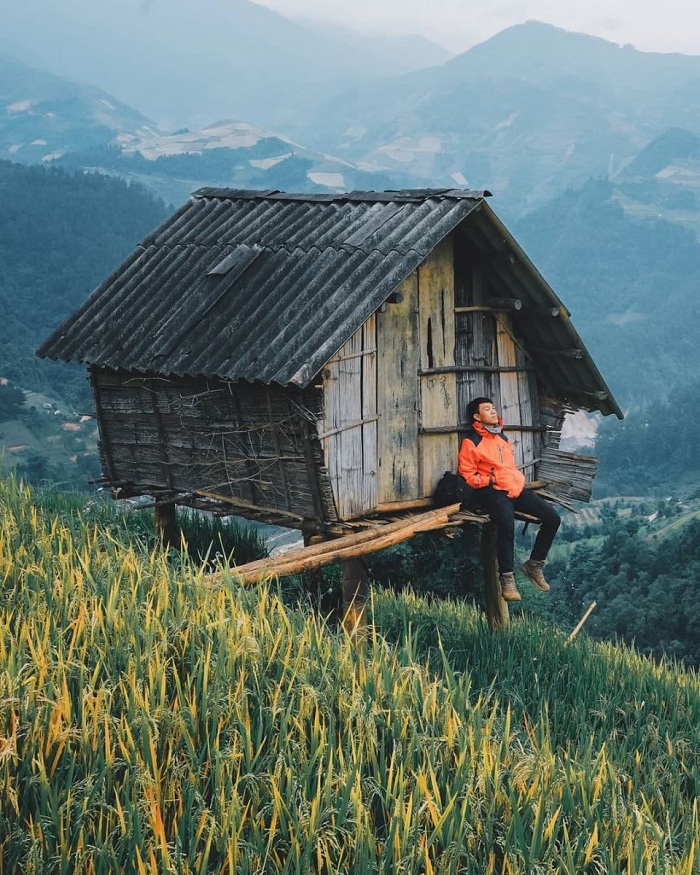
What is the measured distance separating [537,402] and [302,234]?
2.92 m

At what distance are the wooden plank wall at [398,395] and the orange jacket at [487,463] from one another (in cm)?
48

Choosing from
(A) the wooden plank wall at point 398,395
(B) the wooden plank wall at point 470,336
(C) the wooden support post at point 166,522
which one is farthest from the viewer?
(C) the wooden support post at point 166,522

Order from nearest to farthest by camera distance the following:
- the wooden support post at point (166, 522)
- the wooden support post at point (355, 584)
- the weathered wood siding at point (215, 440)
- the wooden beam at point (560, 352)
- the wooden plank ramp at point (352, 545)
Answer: the wooden plank ramp at point (352, 545)
the weathered wood siding at point (215, 440)
the wooden support post at point (355, 584)
the wooden beam at point (560, 352)
the wooden support post at point (166, 522)

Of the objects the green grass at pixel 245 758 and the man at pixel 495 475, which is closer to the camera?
the green grass at pixel 245 758

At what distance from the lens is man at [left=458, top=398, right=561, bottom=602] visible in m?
10.0

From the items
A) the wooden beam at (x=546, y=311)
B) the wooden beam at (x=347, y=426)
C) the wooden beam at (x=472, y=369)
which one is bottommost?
the wooden beam at (x=347, y=426)

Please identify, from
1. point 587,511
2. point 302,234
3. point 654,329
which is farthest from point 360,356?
point 654,329

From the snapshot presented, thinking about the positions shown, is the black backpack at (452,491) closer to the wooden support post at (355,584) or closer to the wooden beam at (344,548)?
the wooden beam at (344,548)

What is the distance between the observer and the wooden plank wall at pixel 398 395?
9617 millimetres

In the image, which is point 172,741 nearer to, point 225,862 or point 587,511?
point 225,862

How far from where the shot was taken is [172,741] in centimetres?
478

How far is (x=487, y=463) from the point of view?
10086mm

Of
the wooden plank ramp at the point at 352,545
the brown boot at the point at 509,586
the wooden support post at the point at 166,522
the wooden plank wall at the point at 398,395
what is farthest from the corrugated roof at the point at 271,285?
the wooden support post at the point at 166,522

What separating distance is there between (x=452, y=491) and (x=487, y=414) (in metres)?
0.74
